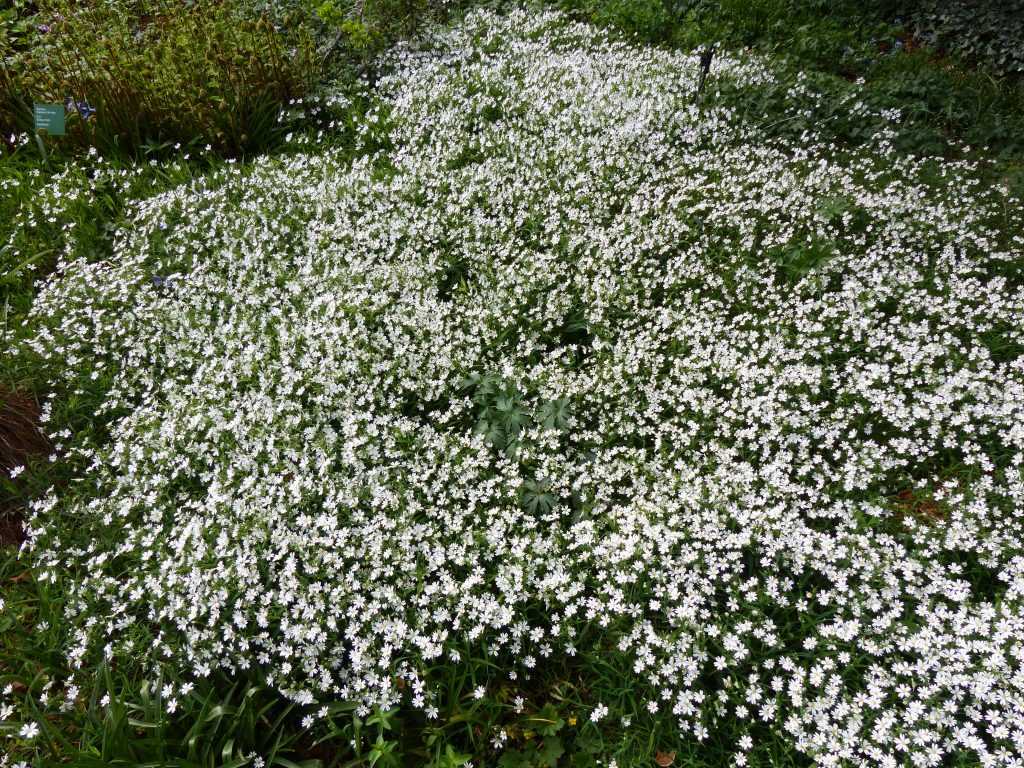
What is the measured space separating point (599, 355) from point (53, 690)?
13.1 ft

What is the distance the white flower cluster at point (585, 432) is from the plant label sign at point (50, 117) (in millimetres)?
1587

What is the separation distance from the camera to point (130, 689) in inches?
132

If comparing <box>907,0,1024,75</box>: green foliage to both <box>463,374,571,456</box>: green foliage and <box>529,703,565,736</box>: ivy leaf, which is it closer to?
<box>463,374,571,456</box>: green foliage

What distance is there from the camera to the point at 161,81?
24.8ft

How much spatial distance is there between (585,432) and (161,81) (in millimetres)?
6792

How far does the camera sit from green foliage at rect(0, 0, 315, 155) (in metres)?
7.52

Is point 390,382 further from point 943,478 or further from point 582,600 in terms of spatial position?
point 943,478

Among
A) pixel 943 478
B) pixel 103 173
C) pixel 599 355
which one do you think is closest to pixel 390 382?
pixel 599 355

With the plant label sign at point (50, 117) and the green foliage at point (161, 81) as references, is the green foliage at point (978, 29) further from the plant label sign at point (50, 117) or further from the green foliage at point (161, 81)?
the plant label sign at point (50, 117)

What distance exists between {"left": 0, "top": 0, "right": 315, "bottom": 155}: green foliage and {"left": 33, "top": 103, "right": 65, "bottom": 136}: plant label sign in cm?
52

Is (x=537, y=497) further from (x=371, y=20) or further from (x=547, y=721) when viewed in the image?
(x=371, y=20)

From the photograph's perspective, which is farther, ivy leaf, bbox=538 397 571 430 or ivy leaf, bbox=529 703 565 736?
ivy leaf, bbox=538 397 571 430

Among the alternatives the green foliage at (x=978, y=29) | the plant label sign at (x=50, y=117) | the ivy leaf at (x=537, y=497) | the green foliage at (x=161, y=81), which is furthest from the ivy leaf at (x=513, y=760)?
the green foliage at (x=978, y=29)

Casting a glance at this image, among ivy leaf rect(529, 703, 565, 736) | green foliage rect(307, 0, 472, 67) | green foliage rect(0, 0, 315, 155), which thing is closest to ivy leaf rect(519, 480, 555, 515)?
ivy leaf rect(529, 703, 565, 736)
